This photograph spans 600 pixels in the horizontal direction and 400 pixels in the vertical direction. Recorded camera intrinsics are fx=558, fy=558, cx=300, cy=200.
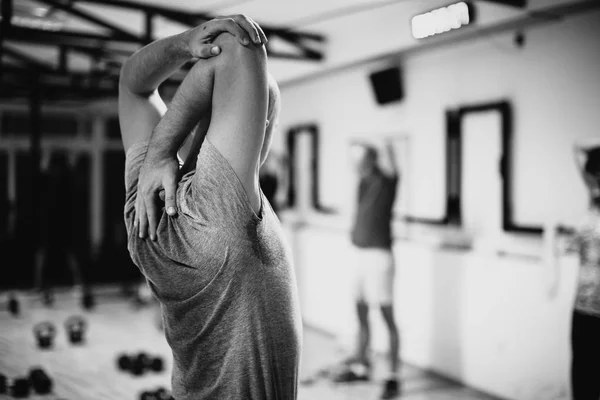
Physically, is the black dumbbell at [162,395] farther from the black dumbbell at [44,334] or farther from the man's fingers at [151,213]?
the man's fingers at [151,213]

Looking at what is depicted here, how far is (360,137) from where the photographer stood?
5738 millimetres

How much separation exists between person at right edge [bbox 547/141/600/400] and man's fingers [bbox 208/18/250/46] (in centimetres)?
245

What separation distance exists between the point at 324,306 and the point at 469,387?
1.91 metres

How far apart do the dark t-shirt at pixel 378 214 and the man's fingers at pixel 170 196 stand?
326cm

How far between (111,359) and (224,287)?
4.28m

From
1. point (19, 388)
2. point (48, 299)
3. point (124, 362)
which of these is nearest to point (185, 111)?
point (19, 388)

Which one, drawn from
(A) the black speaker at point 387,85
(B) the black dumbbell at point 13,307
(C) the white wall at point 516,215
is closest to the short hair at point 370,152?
(C) the white wall at point 516,215

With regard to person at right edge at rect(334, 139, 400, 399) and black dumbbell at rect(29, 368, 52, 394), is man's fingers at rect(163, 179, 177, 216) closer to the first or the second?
person at right edge at rect(334, 139, 400, 399)

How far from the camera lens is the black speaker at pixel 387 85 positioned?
506 centimetres

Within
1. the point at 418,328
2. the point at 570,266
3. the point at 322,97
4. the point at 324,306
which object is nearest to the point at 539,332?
the point at 570,266

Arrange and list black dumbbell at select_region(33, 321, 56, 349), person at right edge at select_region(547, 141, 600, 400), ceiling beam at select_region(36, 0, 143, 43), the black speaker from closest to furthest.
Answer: person at right edge at select_region(547, 141, 600, 400) < ceiling beam at select_region(36, 0, 143, 43) < black dumbbell at select_region(33, 321, 56, 349) < the black speaker

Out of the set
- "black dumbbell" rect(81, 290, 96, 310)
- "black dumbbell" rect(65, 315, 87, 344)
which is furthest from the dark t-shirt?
"black dumbbell" rect(81, 290, 96, 310)

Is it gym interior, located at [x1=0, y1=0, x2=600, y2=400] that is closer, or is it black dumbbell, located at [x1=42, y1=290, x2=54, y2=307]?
gym interior, located at [x1=0, y1=0, x2=600, y2=400]

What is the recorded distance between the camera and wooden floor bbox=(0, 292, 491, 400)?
3.94 meters
